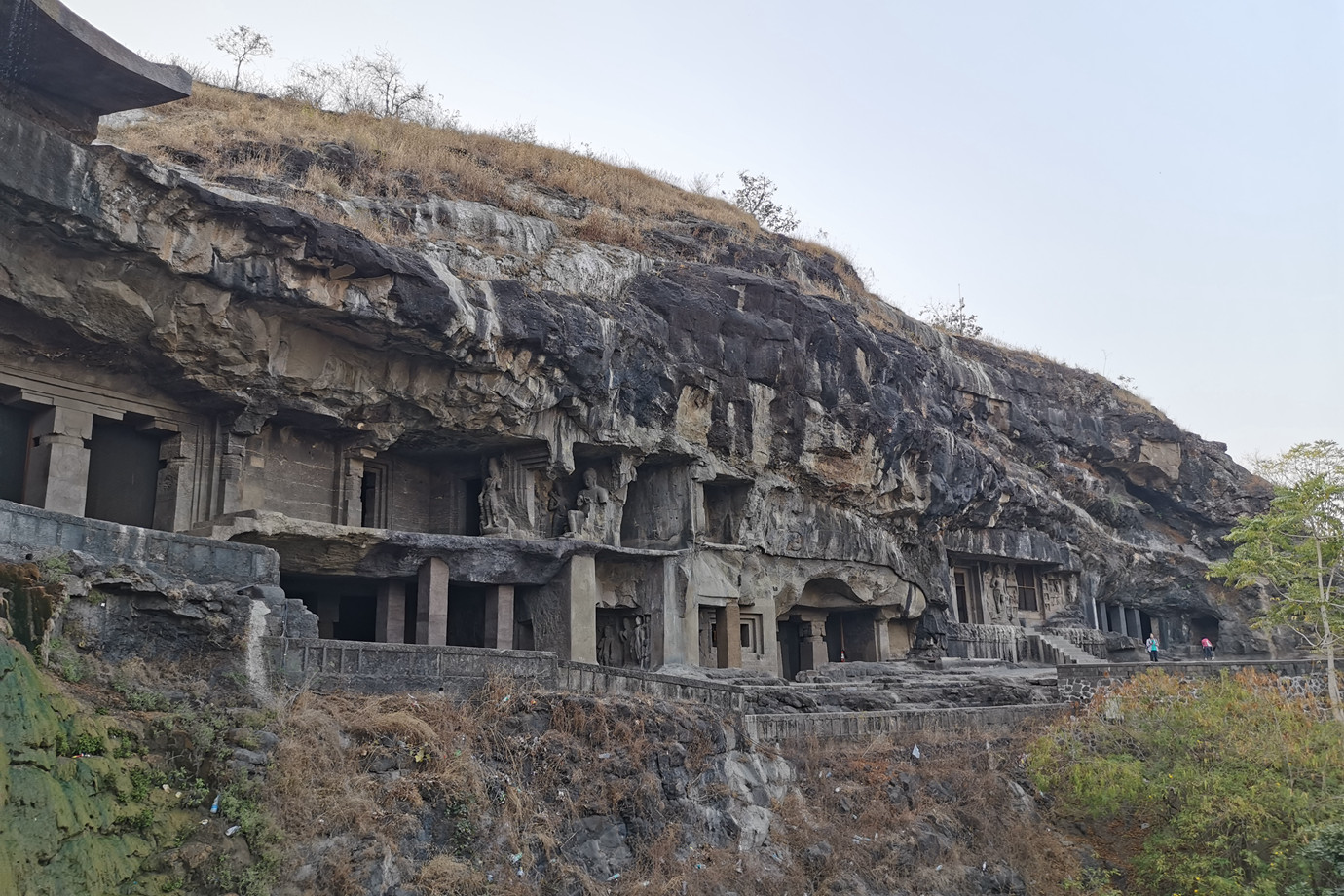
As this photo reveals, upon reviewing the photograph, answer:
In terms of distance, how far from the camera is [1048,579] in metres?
36.0

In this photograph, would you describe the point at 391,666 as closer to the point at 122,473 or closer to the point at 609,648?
the point at 122,473

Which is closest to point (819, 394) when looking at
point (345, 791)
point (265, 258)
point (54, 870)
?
point (265, 258)

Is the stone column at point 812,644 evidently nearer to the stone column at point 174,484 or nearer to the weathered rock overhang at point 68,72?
the stone column at point 174,484

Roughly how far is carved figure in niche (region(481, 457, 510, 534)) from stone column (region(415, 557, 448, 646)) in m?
2.43

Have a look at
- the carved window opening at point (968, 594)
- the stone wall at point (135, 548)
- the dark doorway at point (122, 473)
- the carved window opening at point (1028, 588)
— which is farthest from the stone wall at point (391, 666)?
the carved window opening at point (1028, 588)

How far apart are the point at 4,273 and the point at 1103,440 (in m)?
34.2

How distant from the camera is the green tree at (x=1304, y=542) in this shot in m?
19.6

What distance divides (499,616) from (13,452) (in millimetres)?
8652

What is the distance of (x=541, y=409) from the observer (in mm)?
21719

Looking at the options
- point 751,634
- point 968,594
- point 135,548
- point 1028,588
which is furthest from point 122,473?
point 1028,588

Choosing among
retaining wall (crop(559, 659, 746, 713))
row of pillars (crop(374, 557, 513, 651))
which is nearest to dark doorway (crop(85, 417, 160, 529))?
row of pillars (crop(374, 557, 513, 651))

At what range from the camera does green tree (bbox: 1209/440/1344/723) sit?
64.4 ft

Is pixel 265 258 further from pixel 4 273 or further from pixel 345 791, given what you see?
pixel 345 791

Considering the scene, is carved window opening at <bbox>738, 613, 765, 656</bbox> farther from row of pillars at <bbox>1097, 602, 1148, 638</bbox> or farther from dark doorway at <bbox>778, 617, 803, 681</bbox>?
row of pillars at <bbox>1097, 602, 1148, 638</bbox>
